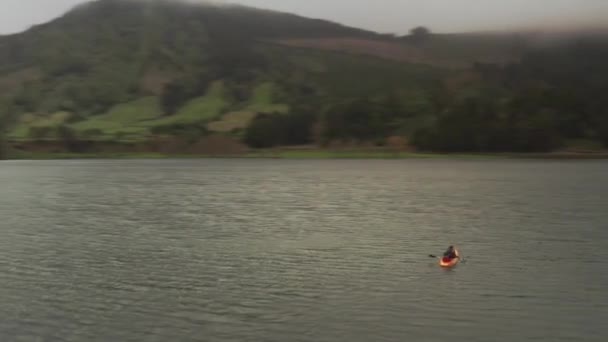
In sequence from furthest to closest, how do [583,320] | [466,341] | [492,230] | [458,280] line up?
[492,230] < [458,280] < [583,320] < [466,341]

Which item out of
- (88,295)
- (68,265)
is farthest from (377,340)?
(68,265)

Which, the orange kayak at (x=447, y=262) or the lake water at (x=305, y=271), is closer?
the lake water at (x=305, y=271)

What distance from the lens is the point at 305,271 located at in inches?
1458

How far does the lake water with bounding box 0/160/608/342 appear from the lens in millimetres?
26641

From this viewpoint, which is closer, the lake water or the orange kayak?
the lake water

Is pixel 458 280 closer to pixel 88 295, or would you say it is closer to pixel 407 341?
pixel 407 341

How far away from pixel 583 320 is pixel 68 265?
25967mm

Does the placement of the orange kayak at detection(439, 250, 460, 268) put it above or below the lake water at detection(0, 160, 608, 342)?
above

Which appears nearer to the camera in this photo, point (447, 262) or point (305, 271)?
point (305, 271)

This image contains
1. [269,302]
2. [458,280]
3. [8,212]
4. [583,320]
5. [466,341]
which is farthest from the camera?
[8,212]

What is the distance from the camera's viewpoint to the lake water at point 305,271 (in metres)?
26.6

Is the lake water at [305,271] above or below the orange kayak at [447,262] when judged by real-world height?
below

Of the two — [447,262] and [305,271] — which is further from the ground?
[447,262]

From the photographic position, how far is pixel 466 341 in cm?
2456
